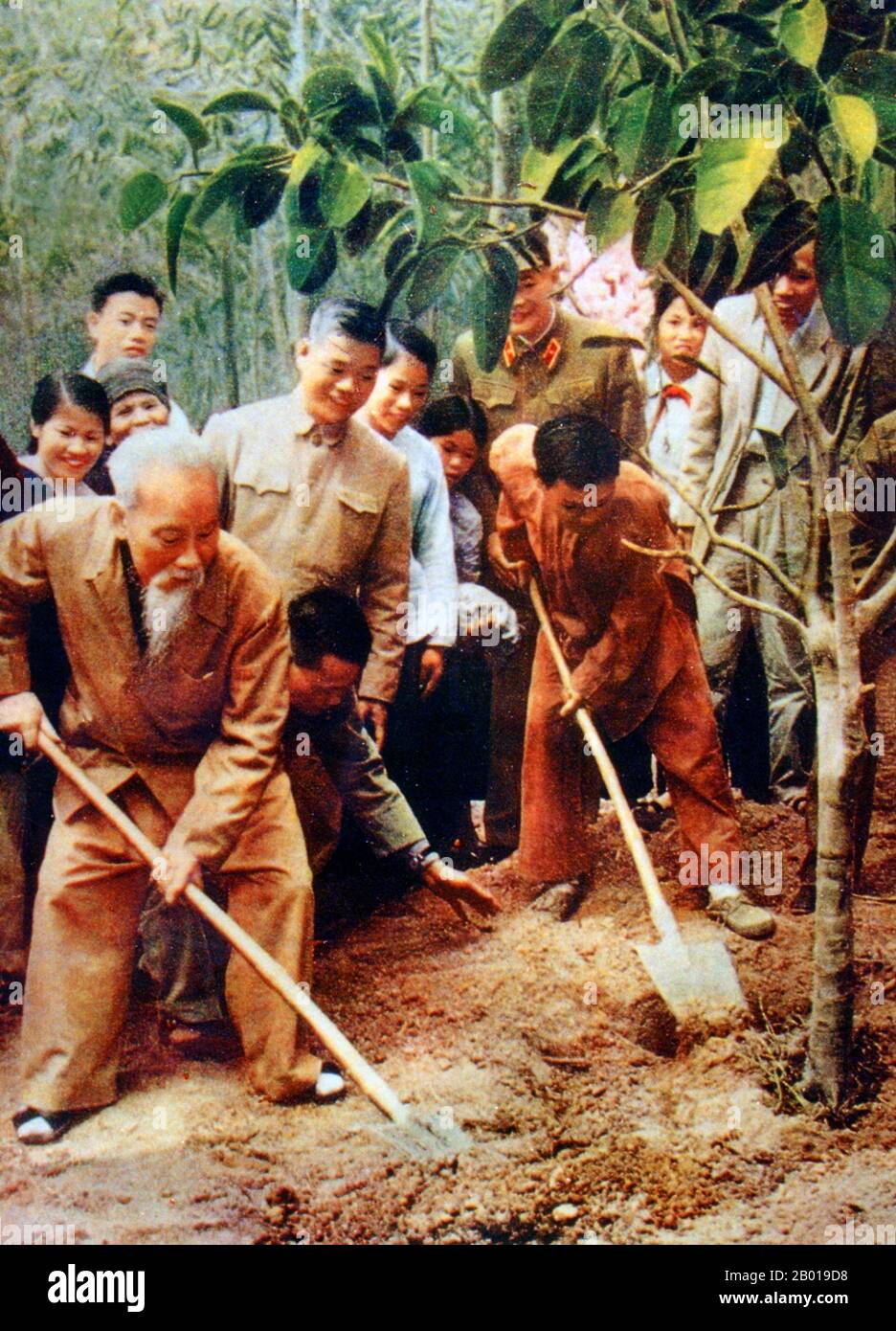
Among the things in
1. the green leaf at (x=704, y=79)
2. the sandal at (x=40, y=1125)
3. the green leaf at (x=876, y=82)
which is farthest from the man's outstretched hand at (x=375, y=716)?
the green leaf at (x=876, y=82)

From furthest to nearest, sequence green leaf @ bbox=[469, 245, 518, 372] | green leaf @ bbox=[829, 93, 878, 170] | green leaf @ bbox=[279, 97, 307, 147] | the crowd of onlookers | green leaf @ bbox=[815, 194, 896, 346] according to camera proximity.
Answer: the crowd of onlookers, green leaf @ bbox=[469, 245, 518, 372], green leaf @ bbox=[279, 97, 307, 147], green leaf @ bbox=[815, 194, 896, 346], green leaf @ bbox=[829, 93, 878, 170]

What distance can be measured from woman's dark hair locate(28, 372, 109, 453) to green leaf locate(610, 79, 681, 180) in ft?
4.05

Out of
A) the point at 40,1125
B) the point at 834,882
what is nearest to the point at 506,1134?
the point at 834,882

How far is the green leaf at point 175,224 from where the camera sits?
264 cm

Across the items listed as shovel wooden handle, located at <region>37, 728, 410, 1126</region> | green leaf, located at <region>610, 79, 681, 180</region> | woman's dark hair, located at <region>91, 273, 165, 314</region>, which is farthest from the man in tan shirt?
green leaf, located at <region>610, 79, 681, 180</region>

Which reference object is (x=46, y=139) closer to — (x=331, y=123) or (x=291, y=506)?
(x=331, y=123)

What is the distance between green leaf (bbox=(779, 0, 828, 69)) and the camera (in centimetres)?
234

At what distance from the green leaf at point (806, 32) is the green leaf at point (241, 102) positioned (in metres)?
1.00

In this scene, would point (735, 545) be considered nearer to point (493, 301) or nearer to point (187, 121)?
point (493, 301)

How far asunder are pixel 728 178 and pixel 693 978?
5.58ft

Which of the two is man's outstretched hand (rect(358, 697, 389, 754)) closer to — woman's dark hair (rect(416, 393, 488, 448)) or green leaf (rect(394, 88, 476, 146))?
woman's dark hair (rect(416, 393, 488, 448))

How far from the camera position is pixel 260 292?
10.1 ft

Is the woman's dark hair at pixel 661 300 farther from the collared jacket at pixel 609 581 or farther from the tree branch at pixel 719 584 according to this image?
the tree branch at pixel 719 584
